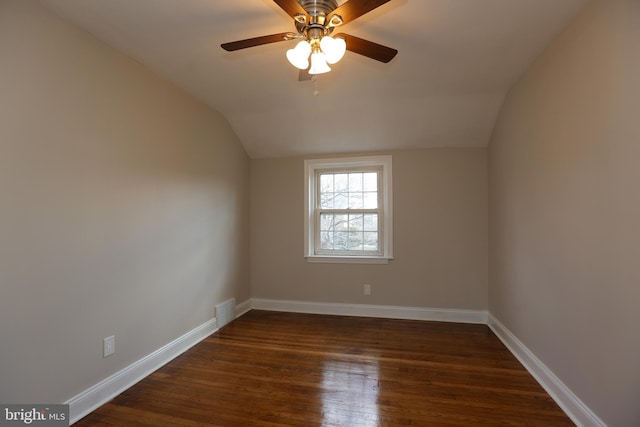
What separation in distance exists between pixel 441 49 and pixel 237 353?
2939 millimetres

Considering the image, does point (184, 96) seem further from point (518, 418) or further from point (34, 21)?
point (518, 418)

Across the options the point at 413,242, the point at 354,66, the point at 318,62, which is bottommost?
the point at 413,242

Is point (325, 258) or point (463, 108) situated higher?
point (463, 108)

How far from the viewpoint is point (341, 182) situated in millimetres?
4141

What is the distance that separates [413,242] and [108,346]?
121 inches

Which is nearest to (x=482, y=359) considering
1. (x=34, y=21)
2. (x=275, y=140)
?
(x=275, y=140)

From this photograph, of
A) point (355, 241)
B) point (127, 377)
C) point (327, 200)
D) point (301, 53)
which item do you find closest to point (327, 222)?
point (327, 200)

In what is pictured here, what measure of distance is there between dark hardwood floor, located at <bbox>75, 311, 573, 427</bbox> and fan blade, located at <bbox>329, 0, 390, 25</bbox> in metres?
2.20

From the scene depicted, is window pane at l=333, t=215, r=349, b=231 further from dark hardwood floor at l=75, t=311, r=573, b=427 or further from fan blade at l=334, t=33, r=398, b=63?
fan blade at l=334, t=33, r=398, b=63

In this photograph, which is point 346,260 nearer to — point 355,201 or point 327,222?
point 327,222


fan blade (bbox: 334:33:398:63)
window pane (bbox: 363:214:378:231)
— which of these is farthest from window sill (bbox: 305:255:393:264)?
fan blade (bbox: 334:33:398:63)

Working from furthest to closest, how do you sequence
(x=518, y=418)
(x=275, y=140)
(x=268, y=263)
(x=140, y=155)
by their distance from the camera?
(x=268, y=263) < (x=275, y=140) < (x=140, y=155) < (x=518, y=418)

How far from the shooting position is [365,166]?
4.01 meters

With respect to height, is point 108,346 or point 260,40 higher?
point 260,40
